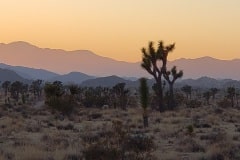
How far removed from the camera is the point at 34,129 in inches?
964

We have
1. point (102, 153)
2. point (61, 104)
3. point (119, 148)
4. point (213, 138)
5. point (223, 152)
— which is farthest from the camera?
point (61, 104)

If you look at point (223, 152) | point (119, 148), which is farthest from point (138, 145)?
point (223, 152)

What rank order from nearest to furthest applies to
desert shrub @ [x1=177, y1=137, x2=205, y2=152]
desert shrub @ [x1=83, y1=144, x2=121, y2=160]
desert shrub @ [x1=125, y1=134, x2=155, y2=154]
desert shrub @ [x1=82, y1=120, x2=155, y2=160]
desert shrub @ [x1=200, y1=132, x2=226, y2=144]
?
desert shrub @ [x1=83, y1=144, x2=121, y2=160] → desert shrub @ [x1=82, y1=120, x2=155, y2=160] → desert shrub @ [x1=125, y1=134, x2=155, y2=154] → desert shrub @ [x1=177, y1=137, x2=205, y2=152] → desert shrub @ [x1=200, y1=132, x2=226, y2=144]

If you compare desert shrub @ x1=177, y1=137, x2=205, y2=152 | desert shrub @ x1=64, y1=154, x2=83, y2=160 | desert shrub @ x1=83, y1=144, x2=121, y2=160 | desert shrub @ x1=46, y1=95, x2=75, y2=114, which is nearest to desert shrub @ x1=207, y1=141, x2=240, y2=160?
desert shrub @ x1=177, y1=137, x2=205, y2=152

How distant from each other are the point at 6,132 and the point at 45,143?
18.3 feet

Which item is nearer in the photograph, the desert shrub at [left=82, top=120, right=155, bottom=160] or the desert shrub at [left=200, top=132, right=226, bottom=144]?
the desert shrub at [left=82, top=120, right=155, bottom=160]

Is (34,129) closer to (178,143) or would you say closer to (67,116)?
(178,143)

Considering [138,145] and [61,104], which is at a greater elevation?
[61,104]

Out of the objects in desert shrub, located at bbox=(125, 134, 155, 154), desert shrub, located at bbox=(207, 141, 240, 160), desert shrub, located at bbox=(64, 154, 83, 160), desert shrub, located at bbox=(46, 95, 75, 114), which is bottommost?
desert shrub, located at bbox=(207, 141, 240, 160)

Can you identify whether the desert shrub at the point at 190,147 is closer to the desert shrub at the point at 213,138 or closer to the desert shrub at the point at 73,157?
the desert shrub at the point at 213,138

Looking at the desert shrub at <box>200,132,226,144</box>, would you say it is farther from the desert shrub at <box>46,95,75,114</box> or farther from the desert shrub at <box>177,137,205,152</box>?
the desert shrub at <box>46,95,75,114</box>

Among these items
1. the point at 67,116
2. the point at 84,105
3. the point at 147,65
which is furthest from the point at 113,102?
the point at 67,116

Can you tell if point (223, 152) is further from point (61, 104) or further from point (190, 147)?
point (61, 104)

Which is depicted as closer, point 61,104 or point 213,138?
point 213,138
